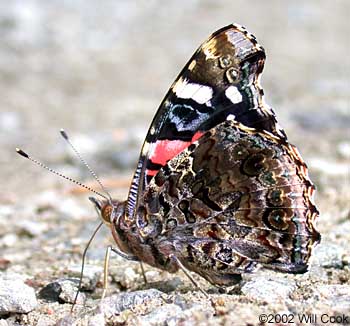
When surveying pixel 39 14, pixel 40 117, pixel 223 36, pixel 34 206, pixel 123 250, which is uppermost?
pixel 39 14

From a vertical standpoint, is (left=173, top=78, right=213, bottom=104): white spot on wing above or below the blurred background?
below

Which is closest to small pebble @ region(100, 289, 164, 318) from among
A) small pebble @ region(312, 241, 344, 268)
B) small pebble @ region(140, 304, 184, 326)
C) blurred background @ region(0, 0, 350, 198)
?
small pebble @ region(140, 304, 184, 326)

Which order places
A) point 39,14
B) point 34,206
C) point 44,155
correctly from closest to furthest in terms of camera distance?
1. point 34,206
2. point 44,155
3. point 39,14

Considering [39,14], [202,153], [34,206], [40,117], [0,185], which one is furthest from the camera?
[39,14]

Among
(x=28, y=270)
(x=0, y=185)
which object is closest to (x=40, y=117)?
(x=0, y=185)

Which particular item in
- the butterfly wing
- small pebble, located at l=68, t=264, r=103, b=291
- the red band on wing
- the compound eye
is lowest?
small pebble, located at l=68, t=264, r=103, b=291

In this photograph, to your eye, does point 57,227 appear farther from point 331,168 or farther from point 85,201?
point 331,168

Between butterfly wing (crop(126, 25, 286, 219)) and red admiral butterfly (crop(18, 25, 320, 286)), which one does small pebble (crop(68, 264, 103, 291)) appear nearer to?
red admiral butterfly (crop(18, 25, 320, 286))
